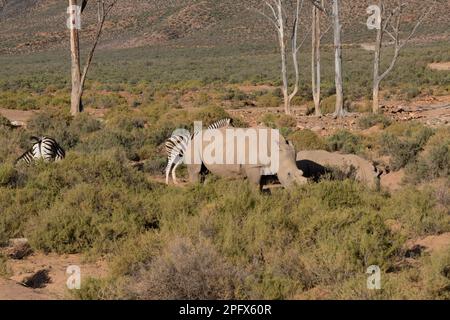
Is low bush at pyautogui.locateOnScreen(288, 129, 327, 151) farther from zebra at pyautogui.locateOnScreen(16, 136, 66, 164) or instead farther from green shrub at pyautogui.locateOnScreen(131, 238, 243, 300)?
green shrub at pyautogui.locateOnScreen(131, 238, 243, 300)

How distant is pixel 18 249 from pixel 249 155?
152 inches

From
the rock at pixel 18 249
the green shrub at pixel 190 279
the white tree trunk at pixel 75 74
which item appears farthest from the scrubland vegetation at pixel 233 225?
the white tree trunk at pixel 75 74

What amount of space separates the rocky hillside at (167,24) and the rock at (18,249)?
77.1m

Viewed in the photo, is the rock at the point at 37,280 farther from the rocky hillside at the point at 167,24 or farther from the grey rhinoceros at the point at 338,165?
the rocky hillside at the point at 167,24

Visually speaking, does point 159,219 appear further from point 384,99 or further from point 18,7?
point 18,7

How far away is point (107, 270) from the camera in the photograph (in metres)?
7.44

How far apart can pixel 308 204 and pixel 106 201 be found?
9.44 feet

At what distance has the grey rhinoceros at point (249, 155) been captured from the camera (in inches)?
413

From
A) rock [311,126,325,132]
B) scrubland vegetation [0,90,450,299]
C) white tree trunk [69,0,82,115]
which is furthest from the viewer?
white tree trunk [69,0,82,115]

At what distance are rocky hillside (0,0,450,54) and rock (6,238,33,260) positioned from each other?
77128 mm

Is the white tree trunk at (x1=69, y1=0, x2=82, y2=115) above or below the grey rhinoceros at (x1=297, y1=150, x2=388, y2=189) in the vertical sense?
above

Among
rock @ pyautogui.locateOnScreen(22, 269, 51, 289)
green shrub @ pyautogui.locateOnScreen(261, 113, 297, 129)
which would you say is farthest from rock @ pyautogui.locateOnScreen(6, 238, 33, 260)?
green shrub @ pyautogui.locateOnScreen(261, 113, 297, 129)

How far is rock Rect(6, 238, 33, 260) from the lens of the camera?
836 centimetres

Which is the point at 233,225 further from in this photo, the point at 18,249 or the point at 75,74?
the point at 75,74
